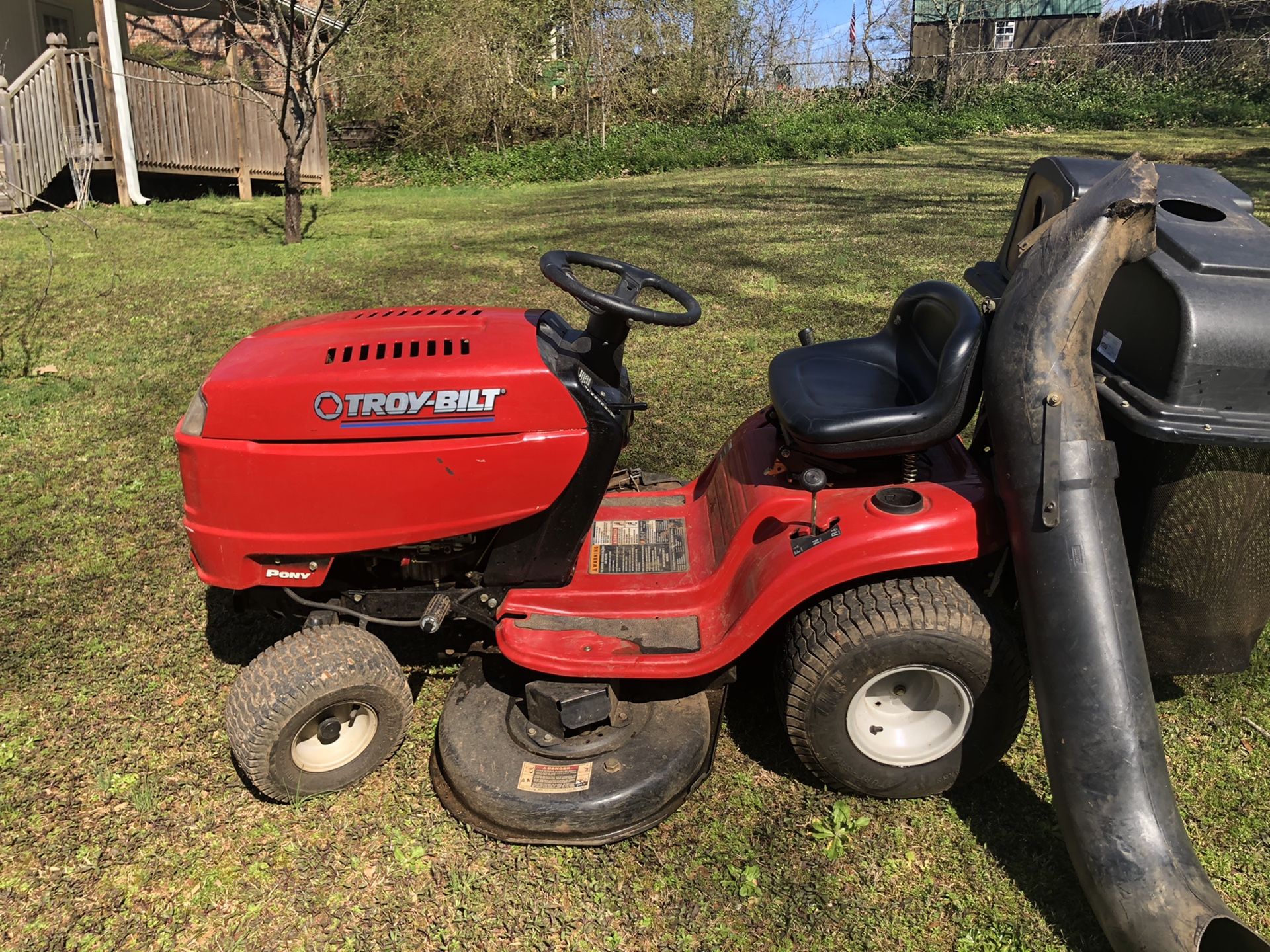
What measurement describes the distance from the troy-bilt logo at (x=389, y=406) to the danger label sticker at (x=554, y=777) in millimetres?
983

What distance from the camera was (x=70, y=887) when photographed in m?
2.41

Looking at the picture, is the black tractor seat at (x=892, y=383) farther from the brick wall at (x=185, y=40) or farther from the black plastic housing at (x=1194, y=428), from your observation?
the brick wall at (x=185, y=40)

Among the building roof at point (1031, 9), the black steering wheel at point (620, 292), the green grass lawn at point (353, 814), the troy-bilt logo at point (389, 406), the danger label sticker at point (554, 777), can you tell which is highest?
the building roof at point (1031, 9)

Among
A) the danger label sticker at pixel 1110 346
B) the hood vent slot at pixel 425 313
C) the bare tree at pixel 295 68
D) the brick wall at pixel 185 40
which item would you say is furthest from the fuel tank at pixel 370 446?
the brick wall at pixel 185 40

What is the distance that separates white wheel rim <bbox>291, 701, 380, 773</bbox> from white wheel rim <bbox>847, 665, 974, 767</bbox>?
4.46 feet

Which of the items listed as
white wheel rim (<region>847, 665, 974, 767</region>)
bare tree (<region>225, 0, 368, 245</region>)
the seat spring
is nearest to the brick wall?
bare tree (<region>225, 0, 368, 245</region>)

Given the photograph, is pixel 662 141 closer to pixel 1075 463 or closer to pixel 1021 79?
pixel 1021 79

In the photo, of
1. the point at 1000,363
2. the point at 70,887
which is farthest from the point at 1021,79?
the point at 70,887

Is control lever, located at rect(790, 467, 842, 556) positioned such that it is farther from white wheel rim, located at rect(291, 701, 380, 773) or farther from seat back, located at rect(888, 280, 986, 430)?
white wheel rim, located at rect(291, 701, 380, 773)

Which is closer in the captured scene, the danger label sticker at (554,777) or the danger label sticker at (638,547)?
the danger label sticker at (554,777)

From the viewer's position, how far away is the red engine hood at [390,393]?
2549 mm

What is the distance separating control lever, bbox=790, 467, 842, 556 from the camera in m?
2.45

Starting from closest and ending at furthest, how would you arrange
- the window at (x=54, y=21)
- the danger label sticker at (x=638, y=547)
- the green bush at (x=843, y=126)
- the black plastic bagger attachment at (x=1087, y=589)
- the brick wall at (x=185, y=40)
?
the black plastic bagger attachment at (x=1087, y=589), the danger label sticker at (x=638, y=547), the window at (x=54, y=21), the green bush at (x=843, y=126), the brick wall at (x=185, y=40)

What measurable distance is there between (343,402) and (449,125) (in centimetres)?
1502
